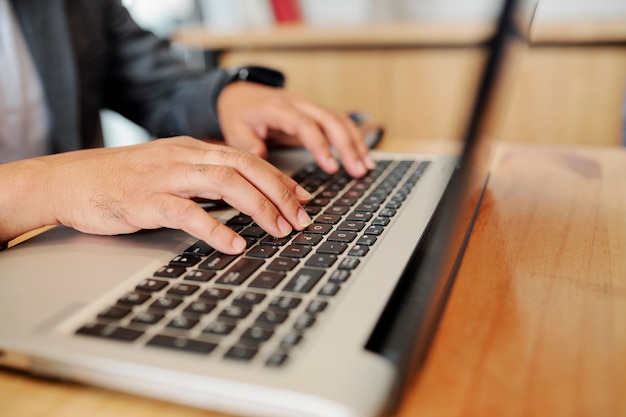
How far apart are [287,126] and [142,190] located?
0.30 m

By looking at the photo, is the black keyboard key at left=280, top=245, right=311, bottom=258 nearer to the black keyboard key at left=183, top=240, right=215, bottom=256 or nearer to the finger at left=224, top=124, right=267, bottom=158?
the black keyboard key at left=183, top=240, right=215, bottom=256

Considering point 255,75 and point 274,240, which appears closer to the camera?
point 274,240

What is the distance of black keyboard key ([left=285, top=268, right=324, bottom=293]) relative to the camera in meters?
0.36

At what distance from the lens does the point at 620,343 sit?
34 centimetres

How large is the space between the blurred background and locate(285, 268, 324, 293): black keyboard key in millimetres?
1131

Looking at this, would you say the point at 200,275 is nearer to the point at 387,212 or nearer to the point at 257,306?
the point at 257,306

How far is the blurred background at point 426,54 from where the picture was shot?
67.2 inches

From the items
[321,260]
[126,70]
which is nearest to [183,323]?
[321,260]

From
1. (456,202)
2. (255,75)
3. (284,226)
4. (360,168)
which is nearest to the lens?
(456,202)

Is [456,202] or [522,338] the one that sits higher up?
[456,202]

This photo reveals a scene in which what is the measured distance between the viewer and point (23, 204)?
509mm

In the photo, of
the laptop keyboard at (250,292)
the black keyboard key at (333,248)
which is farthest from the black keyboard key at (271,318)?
the black keyboard key at (333,248)

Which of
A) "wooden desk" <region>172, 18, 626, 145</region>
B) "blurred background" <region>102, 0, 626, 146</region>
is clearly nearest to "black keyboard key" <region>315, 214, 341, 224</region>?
"blurred background" <region>102, 0, 626, 146</region>

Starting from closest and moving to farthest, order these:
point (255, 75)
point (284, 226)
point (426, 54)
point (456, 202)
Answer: point (456, 202) < point (284, 226) < point (255, 75) < point (426, 54)
